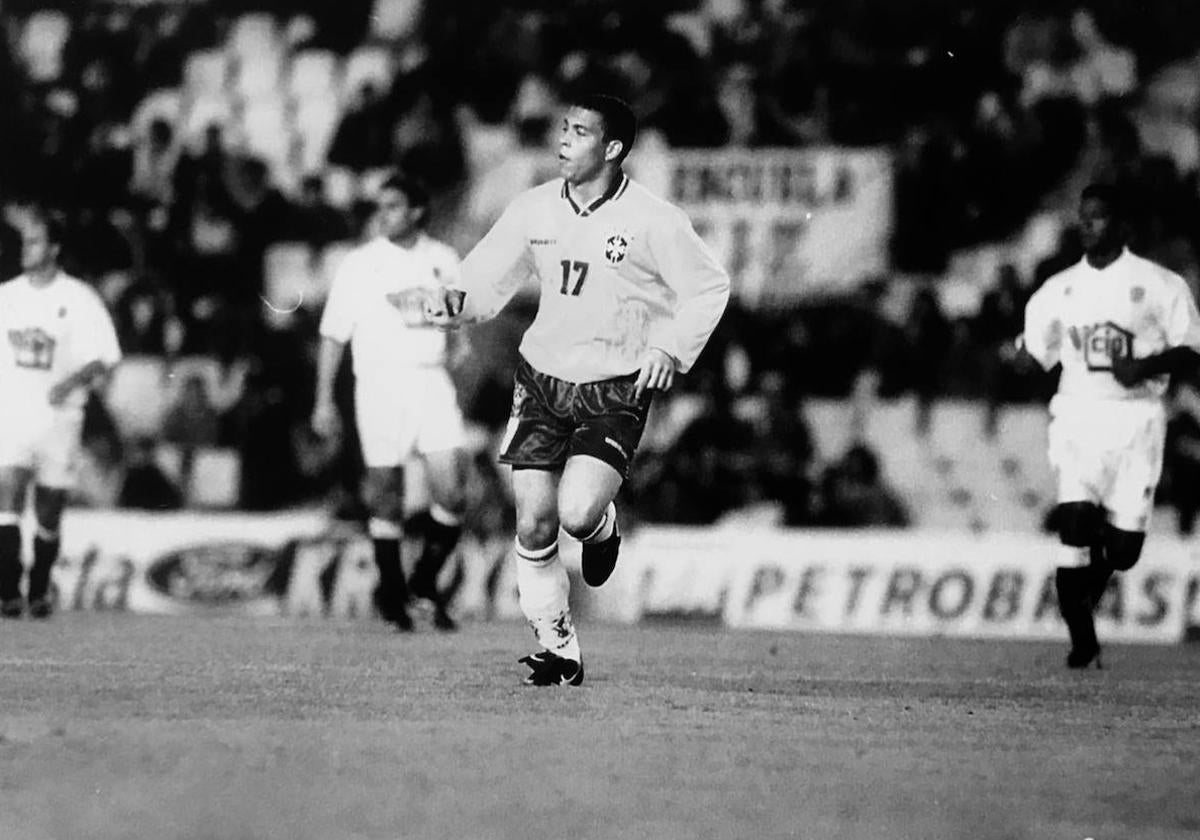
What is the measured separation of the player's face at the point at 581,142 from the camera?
7.91 metres

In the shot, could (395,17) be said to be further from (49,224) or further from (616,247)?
(616,247)

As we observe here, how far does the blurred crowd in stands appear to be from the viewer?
1412cm

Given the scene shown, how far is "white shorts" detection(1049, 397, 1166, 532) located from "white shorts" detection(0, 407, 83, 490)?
5698mm

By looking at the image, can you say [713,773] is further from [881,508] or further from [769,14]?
[769,14]

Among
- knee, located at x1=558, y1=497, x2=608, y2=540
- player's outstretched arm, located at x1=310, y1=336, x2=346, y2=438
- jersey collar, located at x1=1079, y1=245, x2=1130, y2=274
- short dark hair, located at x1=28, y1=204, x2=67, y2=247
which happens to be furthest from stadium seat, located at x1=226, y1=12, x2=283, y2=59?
knee, located at x1=558, y1=497, x2=608, y2=540

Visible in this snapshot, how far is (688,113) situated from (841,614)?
3671 mm

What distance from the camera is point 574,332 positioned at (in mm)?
8062

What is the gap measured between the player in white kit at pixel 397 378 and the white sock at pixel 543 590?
329 centimetres

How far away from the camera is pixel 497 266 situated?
823 centimetres

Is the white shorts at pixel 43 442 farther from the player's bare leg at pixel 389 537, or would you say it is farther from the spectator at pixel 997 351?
the spectator at pixel 997 351

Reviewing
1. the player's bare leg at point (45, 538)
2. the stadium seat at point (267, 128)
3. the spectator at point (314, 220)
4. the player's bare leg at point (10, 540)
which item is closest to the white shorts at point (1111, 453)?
the player's bare leg at point (45, 538)

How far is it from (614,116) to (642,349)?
89 centimetres

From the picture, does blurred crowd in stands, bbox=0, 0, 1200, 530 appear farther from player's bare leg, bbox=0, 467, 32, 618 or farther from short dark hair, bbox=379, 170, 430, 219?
short dark hair, bbox=379, 170, 430, 219

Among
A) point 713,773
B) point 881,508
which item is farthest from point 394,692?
point 881,508
